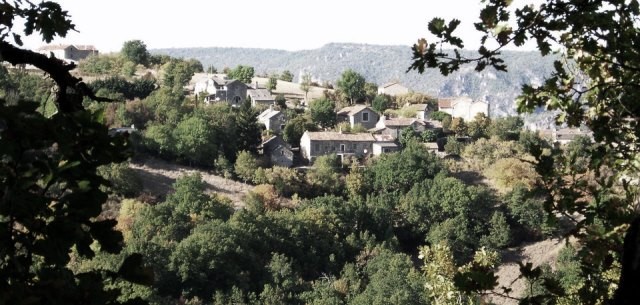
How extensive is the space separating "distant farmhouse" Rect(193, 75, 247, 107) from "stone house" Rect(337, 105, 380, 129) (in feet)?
24.9

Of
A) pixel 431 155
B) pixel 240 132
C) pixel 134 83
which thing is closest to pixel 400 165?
pixel 431 155

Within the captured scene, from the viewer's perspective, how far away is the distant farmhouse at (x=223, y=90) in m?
55.2

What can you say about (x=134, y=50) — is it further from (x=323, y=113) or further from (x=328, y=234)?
(x=328, y=234)

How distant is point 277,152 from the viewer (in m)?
45.5

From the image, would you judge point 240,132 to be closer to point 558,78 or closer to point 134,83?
point 134,83

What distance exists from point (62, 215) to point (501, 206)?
42.1 metres

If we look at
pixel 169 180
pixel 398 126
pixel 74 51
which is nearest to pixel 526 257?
pixel 398 126

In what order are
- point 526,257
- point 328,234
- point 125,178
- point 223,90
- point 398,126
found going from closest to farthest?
point 328,234
point 125,178
point 526,257
point 398,126
point 223,90

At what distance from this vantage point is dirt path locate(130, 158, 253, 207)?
3956 cm

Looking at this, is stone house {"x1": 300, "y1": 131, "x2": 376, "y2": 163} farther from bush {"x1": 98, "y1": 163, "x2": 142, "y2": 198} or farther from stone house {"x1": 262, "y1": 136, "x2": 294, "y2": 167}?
bush {"x1": 98, "y1": 163, "x2": 142, "y2": 198}

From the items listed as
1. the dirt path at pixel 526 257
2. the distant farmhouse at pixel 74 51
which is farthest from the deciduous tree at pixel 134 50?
the dirt path at pixel 526 257

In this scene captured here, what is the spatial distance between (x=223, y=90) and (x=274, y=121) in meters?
7.18

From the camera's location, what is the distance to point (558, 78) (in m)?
4.25

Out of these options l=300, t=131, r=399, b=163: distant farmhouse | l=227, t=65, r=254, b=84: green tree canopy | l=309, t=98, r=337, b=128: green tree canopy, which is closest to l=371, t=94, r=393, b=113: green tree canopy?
l=309, t=98, r=337, b=128: green tree canopy
